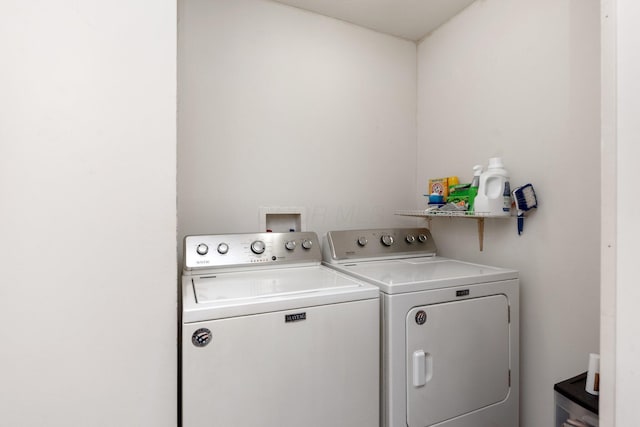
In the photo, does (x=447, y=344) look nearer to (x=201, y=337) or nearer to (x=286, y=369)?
(x=286, y=369)

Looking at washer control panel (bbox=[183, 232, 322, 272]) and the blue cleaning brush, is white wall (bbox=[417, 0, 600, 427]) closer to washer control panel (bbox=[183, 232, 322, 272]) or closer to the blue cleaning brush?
the blue cleaning brush

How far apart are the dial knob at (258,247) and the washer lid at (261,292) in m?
0.11

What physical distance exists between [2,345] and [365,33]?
249 centimetres

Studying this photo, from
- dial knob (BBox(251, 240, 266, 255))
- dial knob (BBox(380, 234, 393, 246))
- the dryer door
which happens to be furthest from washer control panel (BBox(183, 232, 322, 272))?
the dryer door

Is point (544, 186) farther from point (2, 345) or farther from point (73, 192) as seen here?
point (2, 345)

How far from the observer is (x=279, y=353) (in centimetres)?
109

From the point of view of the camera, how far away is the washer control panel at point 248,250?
59.8 inches

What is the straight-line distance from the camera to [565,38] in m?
1.45

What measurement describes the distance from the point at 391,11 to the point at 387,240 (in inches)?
59.4

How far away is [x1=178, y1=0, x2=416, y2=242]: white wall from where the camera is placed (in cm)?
178

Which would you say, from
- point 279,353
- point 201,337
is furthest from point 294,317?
point 201,337

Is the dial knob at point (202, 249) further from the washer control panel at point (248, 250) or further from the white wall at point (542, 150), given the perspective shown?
the white wall at point (542, 150)

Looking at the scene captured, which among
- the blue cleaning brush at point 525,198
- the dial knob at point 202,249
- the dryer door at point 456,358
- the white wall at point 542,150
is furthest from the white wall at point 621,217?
the dial knob at point 202,249

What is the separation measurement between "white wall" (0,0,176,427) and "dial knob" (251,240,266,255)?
58 cm
